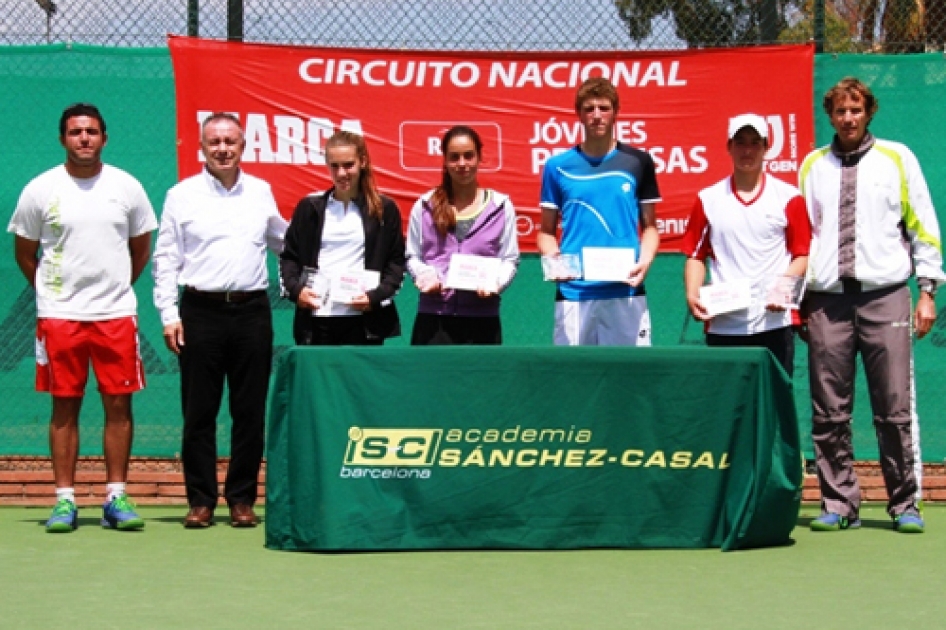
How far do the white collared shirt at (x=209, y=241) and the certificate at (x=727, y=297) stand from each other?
6.58ft

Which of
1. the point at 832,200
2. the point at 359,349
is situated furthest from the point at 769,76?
the point at 359,349

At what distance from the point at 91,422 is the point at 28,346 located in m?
0.51

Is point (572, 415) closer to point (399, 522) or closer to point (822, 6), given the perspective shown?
point (399, 522)

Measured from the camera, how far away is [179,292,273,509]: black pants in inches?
267

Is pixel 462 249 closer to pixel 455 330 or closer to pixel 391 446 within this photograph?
pixel 455 330

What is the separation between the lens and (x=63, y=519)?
670 centimetres

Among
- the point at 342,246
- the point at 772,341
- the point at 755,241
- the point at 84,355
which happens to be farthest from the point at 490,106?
the point at 84,355

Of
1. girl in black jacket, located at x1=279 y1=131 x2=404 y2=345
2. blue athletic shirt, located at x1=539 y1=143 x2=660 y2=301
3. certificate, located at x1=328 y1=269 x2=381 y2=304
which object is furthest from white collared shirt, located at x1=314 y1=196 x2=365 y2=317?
blue athletic shirt, located at x1=539 y1=143 x2=660 y2=301

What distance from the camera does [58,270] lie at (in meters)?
6.72

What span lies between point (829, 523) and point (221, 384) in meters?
2.84

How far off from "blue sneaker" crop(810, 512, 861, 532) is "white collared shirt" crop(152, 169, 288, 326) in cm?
272

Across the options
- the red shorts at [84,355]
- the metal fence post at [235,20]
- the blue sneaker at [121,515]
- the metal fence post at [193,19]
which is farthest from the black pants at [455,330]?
the metal fence post at [193,19]

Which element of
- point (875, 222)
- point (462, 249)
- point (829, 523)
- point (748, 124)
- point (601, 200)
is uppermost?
point (748, 124)

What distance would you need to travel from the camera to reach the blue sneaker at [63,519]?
668 centimetres
